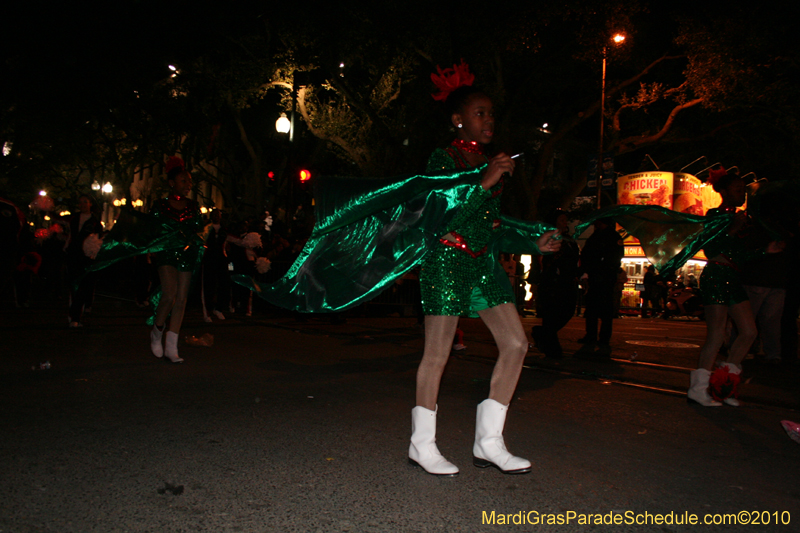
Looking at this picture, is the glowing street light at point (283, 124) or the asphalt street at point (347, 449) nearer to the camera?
the asphalt street at point (347, 449)

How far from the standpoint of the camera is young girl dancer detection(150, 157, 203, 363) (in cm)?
650

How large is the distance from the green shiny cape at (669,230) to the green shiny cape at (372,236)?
1848mm

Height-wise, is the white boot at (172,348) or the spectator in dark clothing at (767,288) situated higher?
the spectator in dark clothing at (767,288)

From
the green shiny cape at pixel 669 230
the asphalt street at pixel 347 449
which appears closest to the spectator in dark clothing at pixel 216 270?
the asphalt street at pixel 347 449

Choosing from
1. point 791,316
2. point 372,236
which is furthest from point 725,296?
point 791,316

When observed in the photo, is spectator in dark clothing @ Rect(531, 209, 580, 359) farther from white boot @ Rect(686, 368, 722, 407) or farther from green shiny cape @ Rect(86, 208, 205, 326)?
green shiny cape @ Rect(86, 208, 205, 326)

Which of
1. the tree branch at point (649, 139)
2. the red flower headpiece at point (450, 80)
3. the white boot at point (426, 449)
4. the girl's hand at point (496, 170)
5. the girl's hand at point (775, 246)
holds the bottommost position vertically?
the white boot at point (426, 449)

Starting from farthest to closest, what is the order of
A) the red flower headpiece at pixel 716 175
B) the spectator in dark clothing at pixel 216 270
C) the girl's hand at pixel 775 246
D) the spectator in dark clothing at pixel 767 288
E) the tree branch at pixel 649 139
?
1. the tree branch at pixel 649 139
2. the spectator in dark clothing at pixel 216 270
3. the spectator in dark clothing at pixel 767 288
4. the girl's hand at pixel 775 246
5. the red flower headpiece at pixel 716 175

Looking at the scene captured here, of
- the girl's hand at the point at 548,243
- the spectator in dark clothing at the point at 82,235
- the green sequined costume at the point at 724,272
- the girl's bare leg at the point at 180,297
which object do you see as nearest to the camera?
the girl's hand at the point at 548,243

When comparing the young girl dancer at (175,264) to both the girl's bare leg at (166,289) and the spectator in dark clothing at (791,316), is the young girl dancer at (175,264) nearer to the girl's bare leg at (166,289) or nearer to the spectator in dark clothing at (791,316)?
the girl's bare leg at (166,289)

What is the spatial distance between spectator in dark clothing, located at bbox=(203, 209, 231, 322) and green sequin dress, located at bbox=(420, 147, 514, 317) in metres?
8.68

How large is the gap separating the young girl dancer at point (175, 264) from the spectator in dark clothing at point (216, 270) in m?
4.78

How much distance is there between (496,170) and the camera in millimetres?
3246

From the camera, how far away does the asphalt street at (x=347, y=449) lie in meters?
2.71
